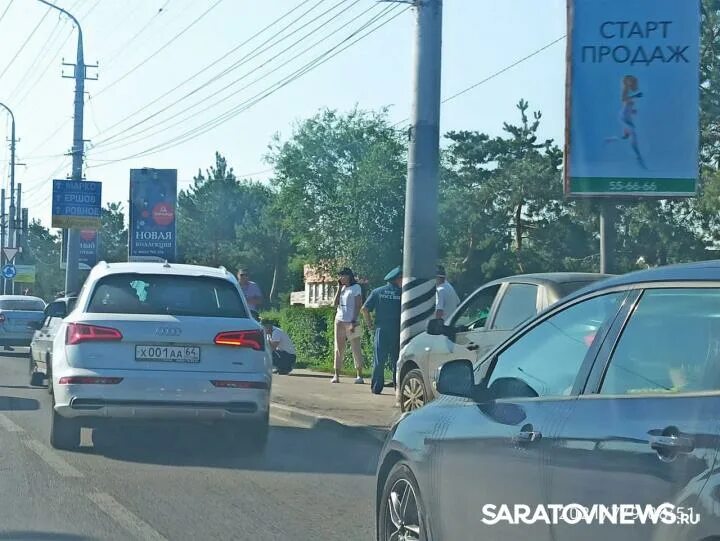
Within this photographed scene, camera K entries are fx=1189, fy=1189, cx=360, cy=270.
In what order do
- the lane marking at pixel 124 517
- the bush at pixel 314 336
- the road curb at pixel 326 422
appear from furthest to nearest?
the bush at pixel 314 336, the road curb at pixel 326 422, the lane marking at pixel 124 517

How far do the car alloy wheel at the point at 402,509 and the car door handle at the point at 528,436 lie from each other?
92 cm

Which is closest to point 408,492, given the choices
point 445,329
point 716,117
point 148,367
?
point 148,367

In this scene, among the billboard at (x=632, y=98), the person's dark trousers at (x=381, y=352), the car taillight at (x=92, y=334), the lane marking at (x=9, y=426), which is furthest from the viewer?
the person's dark trousers at (x=381, y=352)

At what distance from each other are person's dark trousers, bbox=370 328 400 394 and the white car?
6089 millimetres

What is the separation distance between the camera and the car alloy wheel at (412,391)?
39.7 feet

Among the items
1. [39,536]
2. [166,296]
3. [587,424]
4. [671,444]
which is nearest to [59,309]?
[166,296]

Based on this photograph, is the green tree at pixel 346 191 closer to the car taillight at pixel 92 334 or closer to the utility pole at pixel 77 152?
the utility pole at pixel 77 152

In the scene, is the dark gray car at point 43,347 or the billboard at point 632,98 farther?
the billboard at point 632,98

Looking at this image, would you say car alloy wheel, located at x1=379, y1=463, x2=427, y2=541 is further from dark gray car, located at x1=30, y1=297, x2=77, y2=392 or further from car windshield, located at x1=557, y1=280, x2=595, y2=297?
dark gray car, located at x1=30, y1=297, x2=77, y2=392

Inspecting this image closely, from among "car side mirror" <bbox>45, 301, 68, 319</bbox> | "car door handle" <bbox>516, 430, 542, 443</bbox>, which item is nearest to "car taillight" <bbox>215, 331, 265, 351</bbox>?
"car side mirror" <bbox>45, 301, 68, 319</bbox>

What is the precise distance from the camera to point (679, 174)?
49.7 ft

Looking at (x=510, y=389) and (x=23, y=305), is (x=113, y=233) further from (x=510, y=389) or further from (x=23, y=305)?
(x=510, y=389)

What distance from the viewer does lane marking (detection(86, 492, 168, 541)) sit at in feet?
22.6

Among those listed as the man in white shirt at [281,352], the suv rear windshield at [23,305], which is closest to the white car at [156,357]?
the man in white shirt at [281,352]
